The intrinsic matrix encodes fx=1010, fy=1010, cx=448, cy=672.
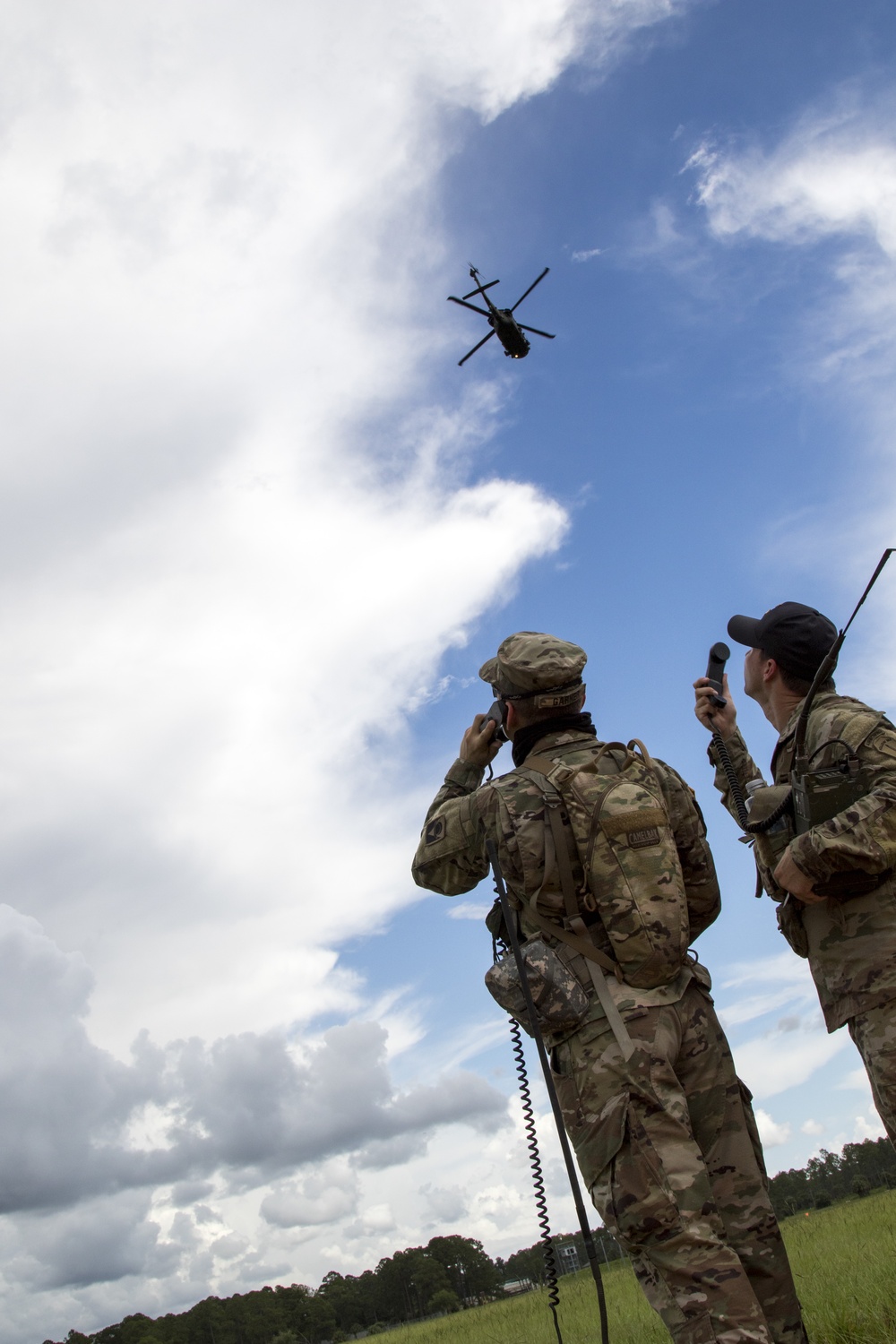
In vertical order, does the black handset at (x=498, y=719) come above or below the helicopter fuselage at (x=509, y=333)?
below

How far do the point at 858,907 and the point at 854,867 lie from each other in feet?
1.03

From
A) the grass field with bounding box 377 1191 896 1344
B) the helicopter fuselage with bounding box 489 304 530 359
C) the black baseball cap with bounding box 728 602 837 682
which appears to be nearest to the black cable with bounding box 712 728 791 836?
the black baseball cap with bounding box 728 602 837 682

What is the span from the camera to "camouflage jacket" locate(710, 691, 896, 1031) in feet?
14.5

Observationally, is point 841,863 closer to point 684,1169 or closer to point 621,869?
point 621,869

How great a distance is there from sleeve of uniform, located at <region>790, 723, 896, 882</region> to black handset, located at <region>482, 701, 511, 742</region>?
1485 millimetres

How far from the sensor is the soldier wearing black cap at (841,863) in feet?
14.4

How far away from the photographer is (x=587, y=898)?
444 centimetres

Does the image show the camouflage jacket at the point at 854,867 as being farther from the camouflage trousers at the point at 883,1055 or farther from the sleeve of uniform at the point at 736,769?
the sleeve of uniform at the point at 736,769

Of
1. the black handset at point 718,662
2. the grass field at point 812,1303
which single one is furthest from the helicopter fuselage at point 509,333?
the black handset at point 718,662

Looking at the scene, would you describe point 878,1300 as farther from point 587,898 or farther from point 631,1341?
point 587,898

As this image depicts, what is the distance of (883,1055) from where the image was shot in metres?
4.35

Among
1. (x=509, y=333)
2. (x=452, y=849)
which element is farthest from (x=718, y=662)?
(x=509, y=333)

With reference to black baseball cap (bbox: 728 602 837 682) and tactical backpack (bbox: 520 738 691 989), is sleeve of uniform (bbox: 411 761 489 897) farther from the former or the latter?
black baseball cap (bbox: 728 602 837 682)

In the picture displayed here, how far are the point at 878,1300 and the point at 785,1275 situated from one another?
246 cm
